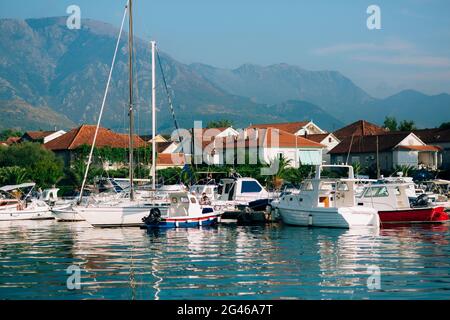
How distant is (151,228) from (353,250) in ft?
45.3

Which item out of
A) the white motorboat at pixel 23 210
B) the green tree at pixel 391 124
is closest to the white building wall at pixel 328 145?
the green tree at pixel 391 124

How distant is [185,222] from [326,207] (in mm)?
7722

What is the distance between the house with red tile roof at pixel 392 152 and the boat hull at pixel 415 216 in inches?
1618

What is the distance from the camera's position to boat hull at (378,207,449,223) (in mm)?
42531

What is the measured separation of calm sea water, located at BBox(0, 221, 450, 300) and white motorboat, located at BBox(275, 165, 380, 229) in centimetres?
108

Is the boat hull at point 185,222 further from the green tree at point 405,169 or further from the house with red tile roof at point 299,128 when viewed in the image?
the house with red tile roof at point 299,128

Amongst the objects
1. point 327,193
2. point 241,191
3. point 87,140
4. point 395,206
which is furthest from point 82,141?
point 395,206

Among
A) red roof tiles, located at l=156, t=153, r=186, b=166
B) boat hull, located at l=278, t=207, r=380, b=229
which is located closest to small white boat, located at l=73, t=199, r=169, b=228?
boat hull, located at l=278, t=207, r=380, b=229

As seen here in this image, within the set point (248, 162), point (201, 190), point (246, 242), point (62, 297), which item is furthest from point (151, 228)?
point (248, 162)

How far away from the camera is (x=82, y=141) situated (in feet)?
308

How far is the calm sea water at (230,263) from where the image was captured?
806 inches

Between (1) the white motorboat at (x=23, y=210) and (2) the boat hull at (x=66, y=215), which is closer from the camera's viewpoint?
(2) the boat hull at (x=66, y=215)

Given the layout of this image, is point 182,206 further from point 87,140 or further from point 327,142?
point 327,142
